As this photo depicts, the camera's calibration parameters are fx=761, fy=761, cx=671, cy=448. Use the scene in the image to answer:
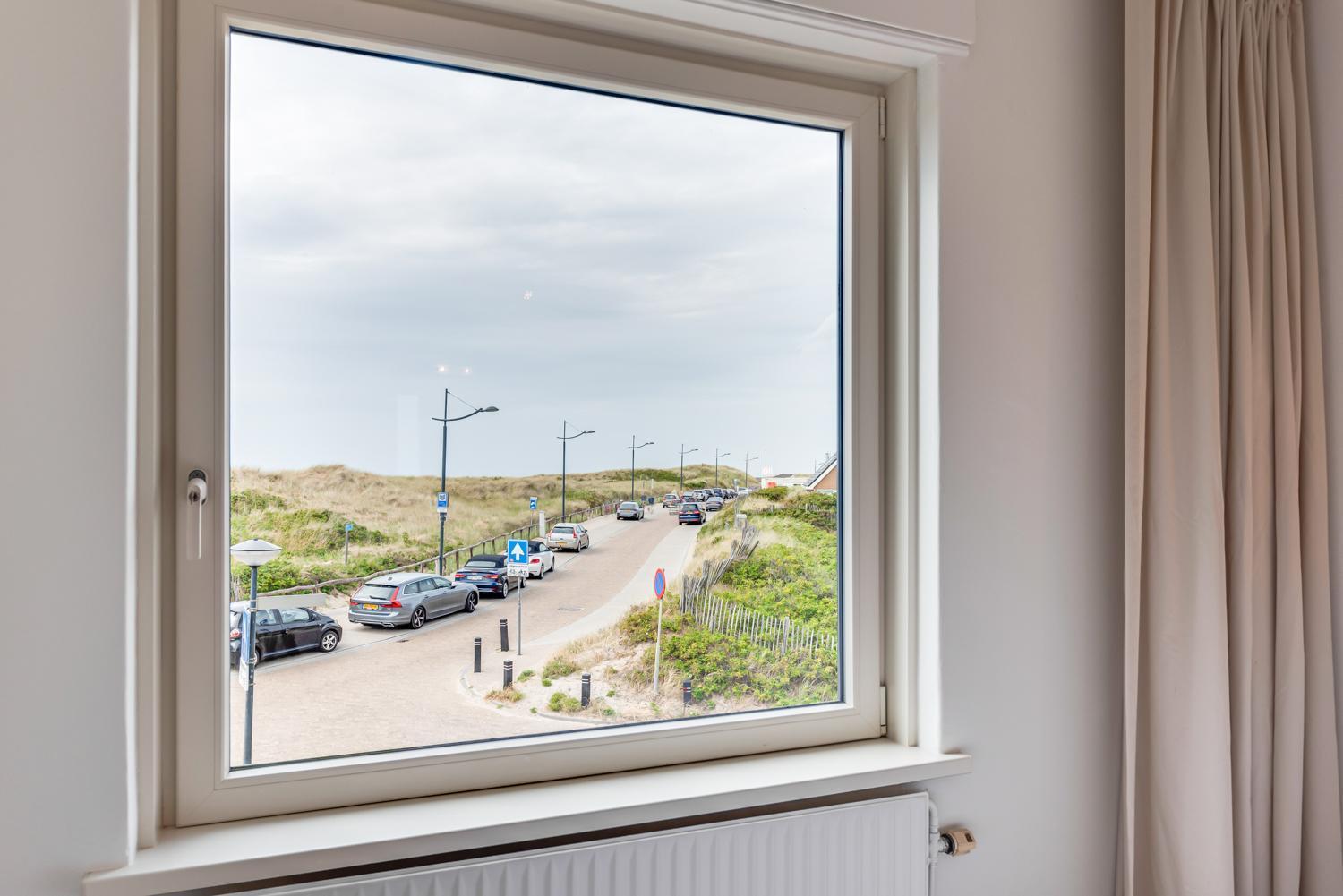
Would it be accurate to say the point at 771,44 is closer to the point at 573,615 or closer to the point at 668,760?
the point at 573,615

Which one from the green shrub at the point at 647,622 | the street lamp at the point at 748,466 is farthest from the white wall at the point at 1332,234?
the green shrub at the point at 647,622

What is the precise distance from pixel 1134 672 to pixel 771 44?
1.36m

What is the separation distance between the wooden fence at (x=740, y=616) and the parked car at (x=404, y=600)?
42 cm

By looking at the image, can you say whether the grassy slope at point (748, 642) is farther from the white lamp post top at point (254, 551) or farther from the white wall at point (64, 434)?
the white wall at point (64, 434)

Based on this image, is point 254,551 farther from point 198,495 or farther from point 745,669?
point 745,669

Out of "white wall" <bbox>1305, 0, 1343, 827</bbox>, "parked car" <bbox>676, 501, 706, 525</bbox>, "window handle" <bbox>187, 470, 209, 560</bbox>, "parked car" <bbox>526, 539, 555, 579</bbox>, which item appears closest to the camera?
"window handle" <bbox>187, 470, 209, 560</bbox>

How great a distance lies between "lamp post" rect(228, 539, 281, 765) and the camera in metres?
1.15

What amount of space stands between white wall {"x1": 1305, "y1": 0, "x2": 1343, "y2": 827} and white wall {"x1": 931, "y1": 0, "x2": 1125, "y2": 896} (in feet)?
1.47

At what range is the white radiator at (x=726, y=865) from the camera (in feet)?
3.60

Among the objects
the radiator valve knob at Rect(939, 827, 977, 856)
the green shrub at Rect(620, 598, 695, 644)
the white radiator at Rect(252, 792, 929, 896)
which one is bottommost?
the radiator valve knob at Rect(939, 827, 977, 856)

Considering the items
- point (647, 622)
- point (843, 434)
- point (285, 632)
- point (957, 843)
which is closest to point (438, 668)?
point (285, 632)

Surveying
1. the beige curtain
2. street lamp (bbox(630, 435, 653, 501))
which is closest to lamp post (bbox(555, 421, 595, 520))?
street lamp (bbox(630, 435, 653, 501))

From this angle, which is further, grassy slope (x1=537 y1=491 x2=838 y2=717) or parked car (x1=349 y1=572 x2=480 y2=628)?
grassy slope (x1=537 y1=491 x2=838 y2=717)

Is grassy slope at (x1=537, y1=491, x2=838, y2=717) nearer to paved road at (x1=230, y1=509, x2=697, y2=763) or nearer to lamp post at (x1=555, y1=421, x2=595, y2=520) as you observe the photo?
paved road at (x1=230, y1=509, x2=697, y2=763)
